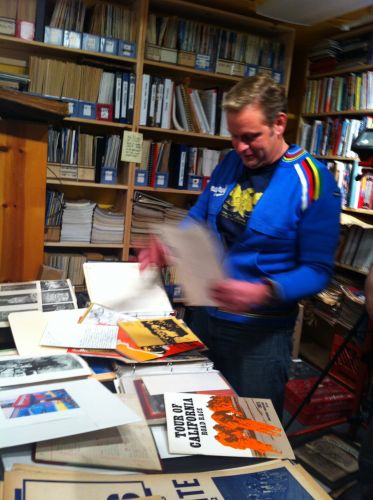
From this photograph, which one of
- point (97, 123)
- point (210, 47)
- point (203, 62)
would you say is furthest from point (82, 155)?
point (210, 47)

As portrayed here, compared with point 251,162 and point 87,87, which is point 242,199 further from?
point 87,87

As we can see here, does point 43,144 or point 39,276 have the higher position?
point 43,144

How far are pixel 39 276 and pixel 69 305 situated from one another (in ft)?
1.09

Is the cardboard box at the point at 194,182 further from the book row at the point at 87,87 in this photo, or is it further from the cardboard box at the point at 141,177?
the book row at the point at 87,87

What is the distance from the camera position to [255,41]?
10.0ft

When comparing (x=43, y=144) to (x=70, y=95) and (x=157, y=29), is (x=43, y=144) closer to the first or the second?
(x=70, y=95)

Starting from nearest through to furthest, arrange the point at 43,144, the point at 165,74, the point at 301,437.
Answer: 1. the point at 43,144
2. the point at 301,437
3. the point at 165,74

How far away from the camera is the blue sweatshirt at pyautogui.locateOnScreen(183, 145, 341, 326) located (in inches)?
46.4

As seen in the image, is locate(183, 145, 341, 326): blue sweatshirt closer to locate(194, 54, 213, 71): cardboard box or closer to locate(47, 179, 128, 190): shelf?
locate(47, 179, 128, 190): shelf

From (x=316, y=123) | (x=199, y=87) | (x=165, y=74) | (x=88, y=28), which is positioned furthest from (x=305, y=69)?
(x=88, y=28)

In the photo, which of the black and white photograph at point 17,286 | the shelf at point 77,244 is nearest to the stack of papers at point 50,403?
the black and white photograph at point 17,286

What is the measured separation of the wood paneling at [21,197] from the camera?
160cm

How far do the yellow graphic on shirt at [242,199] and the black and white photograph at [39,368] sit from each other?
600 mm

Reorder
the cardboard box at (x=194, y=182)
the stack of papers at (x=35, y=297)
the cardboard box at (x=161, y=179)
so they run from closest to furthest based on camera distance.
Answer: the stack of papers at (x=35, y=297) < the cardboard box at (x=161, y=179) < the cardboard box at (x=194, y=182)
